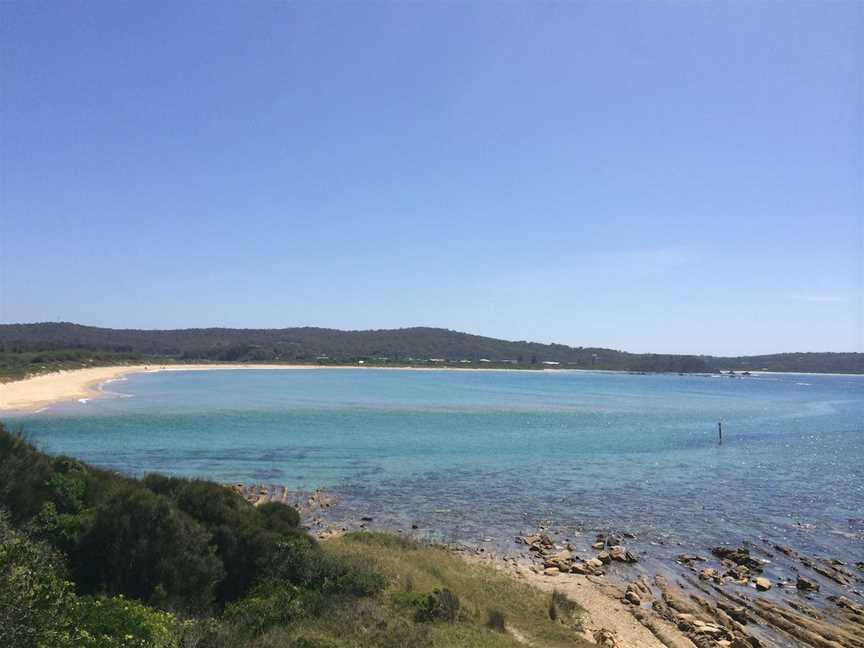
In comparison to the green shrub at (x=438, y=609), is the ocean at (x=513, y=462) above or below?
below

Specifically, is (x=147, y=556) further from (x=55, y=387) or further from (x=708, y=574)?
(x=55, y=387)

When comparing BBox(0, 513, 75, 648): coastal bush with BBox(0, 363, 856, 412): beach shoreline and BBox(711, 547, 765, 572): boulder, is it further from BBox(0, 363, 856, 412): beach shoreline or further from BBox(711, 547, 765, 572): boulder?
BBox(0, 363, 856, 412): beach shoreline

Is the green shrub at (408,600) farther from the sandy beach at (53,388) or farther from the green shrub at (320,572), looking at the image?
the sandy beach at (53,388)

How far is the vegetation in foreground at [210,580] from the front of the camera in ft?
28.8

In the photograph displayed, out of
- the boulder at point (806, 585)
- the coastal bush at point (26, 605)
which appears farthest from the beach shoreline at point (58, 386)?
the boulder at point (806, 585)

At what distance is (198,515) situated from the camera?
46.5 ft

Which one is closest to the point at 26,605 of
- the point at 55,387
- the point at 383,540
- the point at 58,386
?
the point at 383,540

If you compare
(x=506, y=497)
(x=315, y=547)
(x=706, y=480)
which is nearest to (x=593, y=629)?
(x=315, y=547)

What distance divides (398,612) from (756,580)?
11930mm

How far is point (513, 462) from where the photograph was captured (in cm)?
3928

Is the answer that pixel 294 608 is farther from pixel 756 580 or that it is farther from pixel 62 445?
pixel 62 445

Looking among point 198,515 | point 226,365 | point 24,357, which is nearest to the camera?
point 198,515

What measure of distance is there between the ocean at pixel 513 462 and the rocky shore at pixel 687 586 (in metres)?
0.92

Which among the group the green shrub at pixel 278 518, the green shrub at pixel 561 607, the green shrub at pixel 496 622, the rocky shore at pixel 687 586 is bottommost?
the rocky shore at pixel 687 586
